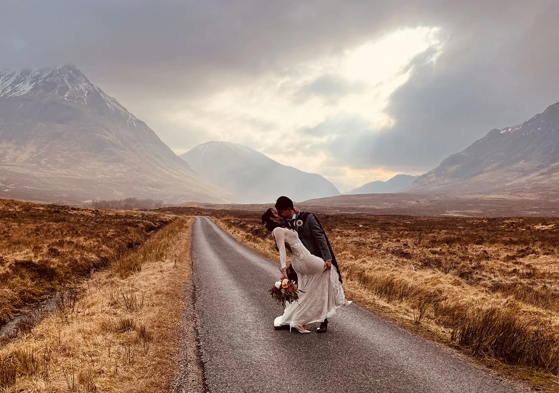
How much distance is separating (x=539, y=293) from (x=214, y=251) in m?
18.3

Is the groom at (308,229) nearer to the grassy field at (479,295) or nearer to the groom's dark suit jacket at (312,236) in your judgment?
the groom's dark suit jacket at (312,236)

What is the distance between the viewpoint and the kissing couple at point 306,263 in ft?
21.2

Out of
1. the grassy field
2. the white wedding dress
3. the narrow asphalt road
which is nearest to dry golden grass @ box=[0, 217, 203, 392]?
the narrow asphalt road

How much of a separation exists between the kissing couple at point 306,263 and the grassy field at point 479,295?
98.0 inches

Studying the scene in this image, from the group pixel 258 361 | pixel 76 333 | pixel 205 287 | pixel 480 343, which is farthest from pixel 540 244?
pixel 76 333

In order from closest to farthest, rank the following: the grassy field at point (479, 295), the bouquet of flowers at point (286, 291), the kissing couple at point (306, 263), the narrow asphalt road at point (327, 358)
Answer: the narrow asphalt road at point (327, 358)
the grassy field at point (479, 295)
the bouquet of flowers at point (286, 291)
the kissing couple at point (306, 263)

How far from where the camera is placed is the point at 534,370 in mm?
5355

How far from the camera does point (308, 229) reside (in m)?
6.67

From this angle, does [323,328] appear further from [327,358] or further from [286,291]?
[286,291]

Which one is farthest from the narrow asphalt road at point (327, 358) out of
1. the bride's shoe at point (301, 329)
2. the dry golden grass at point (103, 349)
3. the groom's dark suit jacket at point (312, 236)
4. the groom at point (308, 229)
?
the groom's dark suit jacket at point (312, 236)

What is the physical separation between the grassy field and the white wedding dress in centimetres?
242

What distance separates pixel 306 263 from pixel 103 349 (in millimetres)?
4350

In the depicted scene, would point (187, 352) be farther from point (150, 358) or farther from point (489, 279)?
point (489, 279)

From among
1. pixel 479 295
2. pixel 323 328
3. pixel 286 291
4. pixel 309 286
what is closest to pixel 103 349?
pixel 286 291
